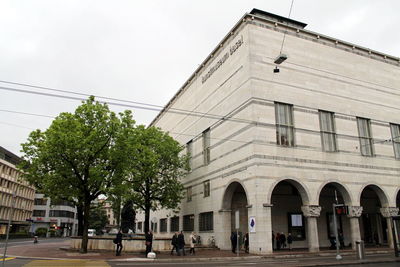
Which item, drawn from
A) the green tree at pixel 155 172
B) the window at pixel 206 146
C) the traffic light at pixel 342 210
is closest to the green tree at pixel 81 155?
the green tree at pixel 155 172

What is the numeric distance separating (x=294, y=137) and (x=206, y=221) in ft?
39.5

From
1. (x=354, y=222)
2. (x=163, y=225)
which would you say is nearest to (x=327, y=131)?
(x=354, y=222)

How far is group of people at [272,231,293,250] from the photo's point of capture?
27.8m

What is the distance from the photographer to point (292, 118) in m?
27.9

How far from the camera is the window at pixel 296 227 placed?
30419mm

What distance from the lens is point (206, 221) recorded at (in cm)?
3288

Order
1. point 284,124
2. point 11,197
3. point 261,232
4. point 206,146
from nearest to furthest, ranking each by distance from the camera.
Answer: point 261,232 → point 284,124 → point 206,146 → point 11,197

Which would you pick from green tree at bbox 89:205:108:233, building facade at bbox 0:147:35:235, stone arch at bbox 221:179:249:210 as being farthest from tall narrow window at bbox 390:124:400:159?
green tree at bbox 89:205:108:233

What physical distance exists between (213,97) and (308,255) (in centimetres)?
1707

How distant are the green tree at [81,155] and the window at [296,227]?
51.3ft

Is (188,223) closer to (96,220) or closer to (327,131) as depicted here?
(327,131)

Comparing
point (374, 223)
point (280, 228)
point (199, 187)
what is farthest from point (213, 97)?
point (374, 223)

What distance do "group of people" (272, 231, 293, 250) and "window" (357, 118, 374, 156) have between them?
9.94 meters

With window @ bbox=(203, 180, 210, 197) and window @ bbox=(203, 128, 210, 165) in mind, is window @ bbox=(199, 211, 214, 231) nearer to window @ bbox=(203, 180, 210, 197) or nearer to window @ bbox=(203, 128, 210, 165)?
window @ bbox=(203, 180, 210, 197)
